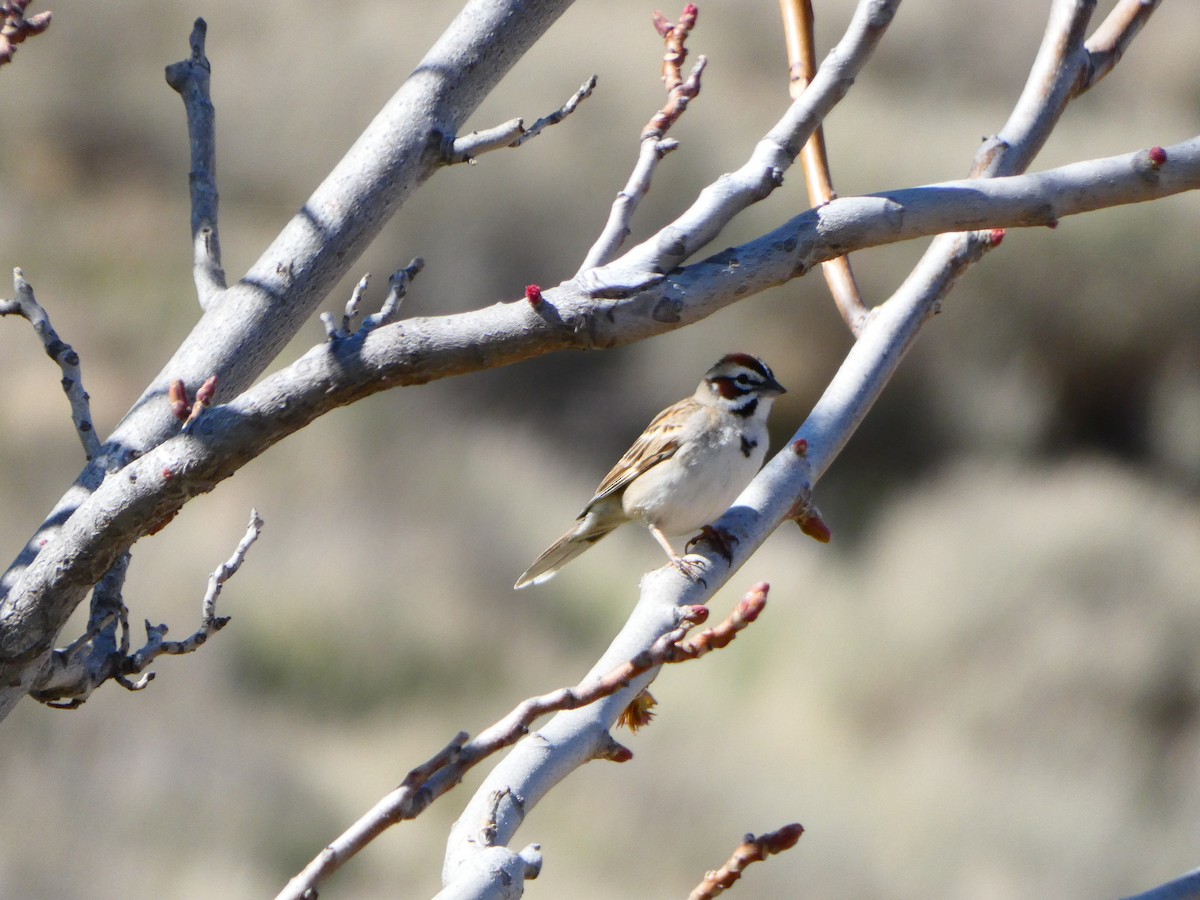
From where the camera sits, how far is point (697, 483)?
14.3 feet

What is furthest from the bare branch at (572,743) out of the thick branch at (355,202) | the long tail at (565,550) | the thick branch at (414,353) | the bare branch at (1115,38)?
the long tail at (565,550)

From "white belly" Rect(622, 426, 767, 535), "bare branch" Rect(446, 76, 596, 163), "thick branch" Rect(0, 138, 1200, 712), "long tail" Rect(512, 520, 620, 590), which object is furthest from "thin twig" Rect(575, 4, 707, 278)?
"long tail" Rect(512, 520, 620, 590)

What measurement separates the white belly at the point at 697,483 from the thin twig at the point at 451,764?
2.54m

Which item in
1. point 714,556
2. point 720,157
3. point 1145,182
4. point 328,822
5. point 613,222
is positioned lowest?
point 1145,182

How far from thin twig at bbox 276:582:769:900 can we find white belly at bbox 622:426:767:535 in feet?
8.35

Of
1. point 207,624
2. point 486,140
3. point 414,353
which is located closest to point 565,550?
point 207,624

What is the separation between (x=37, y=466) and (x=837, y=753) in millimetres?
6570

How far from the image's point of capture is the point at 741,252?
206cm

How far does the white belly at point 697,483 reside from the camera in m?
4.28

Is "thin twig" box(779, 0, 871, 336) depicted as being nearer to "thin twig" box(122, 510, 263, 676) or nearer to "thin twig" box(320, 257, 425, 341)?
"thin twig" box(320, 257, 425, 341)

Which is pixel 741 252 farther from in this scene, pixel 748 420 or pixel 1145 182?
pixel 748 420

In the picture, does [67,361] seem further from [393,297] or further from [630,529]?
[630,529]

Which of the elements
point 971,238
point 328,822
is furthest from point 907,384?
point 971,238

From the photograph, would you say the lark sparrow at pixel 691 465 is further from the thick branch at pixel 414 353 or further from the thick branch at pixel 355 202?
the thick branch at pixel 414 353
